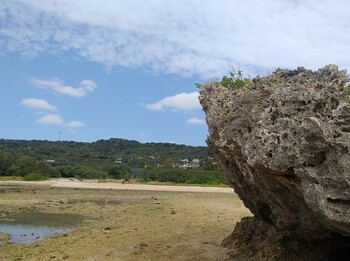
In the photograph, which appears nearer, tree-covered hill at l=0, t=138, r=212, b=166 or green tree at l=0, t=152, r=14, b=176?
green tree at l=0, t=152, r=14, b=176

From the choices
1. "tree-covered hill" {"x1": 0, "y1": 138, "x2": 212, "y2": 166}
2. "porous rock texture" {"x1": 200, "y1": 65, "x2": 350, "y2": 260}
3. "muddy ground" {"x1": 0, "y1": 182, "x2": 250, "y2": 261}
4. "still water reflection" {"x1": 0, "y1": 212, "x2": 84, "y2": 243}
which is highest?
"tree-covered hill" {"x1": 0, "y1": 138, "x2": 212, "y2": 166}

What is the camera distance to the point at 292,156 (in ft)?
26.8

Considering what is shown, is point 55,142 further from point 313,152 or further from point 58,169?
point 313,152

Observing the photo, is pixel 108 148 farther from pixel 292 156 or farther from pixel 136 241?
pixel 292 156

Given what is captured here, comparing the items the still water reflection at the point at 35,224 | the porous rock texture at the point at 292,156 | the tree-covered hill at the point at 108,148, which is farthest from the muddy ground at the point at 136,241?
the tree-covered hill at the point at 108,148

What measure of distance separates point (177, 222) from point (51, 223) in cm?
809

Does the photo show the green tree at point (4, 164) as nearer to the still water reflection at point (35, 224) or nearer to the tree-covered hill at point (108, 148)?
the tree-covered hill at point (108, 148)

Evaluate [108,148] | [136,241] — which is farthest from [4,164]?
[108,148]

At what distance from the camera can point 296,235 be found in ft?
39.1

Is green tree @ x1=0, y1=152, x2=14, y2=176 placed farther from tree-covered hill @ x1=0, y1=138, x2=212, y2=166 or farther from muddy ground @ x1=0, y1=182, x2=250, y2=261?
muddy ground @ x1=0, y1=182, x2=250, y2=261

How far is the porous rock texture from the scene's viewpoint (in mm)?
7996

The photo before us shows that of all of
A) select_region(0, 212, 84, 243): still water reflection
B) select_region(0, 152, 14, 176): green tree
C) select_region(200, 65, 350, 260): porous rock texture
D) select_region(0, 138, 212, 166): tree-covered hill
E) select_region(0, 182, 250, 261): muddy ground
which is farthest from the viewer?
select_region(0, 138, 212, 166): tree-covered hill

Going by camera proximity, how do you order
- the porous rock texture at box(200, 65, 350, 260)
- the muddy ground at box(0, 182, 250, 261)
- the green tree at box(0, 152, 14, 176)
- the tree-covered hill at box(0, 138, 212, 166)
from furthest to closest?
the tree-covered hill at box(0, 138, 212, 166)
the green tree at box(0, 152, 14, 176)
the muddy ground at box(0, 182, 250, 261)
the porous rock texture at box(200, 65, 350, 260)

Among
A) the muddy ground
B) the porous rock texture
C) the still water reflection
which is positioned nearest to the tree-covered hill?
the still water reflection
